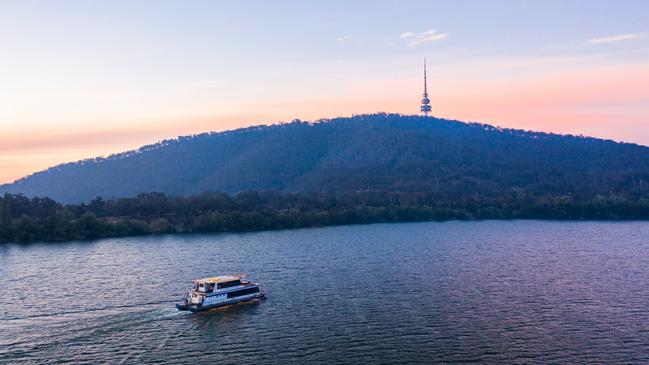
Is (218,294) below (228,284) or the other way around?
below

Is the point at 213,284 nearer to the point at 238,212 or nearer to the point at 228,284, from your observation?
the point at 228,284

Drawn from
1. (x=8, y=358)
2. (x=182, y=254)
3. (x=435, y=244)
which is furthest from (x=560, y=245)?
(x=8, y=358)

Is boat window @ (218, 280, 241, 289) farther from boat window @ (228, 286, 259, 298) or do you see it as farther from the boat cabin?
boat window @ (228, 286, 259, 298)

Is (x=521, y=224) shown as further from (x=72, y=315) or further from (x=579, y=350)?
(x=72, y=315)

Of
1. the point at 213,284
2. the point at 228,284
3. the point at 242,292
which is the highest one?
the point at 213,284

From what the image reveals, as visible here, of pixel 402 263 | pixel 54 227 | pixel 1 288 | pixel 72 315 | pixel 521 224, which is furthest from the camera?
pixel 521 224

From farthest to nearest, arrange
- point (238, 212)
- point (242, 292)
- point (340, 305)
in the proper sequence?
1. point (238, 212)
2. point (242, 292)
3. point (340, 305)

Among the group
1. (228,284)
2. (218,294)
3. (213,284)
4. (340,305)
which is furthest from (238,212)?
(340,305)
